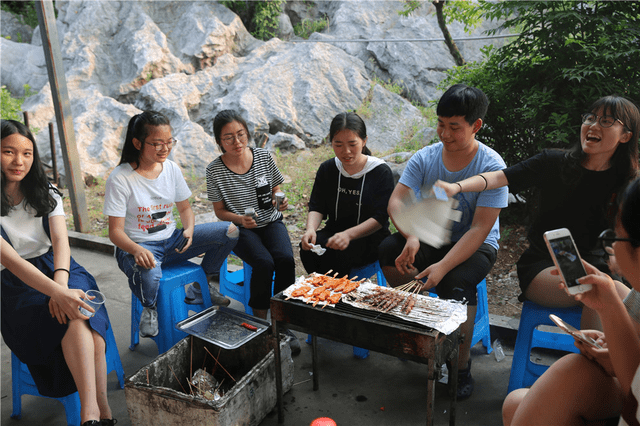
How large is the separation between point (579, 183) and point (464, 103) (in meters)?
0.87

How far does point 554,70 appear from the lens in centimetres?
419

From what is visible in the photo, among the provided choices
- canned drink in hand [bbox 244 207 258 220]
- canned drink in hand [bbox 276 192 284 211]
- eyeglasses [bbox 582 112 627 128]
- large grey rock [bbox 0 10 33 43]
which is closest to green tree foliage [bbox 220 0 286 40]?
large grey rock [bbox 0 10 33 43]

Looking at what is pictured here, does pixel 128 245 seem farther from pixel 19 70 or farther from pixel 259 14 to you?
pixel 19 70

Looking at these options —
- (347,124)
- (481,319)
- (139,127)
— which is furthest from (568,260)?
(139,127)

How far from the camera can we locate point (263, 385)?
2693 millimetres

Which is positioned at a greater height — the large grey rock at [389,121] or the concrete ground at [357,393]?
the large grey rock at [389,121]

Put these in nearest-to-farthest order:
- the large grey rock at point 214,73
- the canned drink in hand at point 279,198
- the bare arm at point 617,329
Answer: the bare arm at point 617,329, the canned drink in hand at point 279,198, the large grey rock at point 214,73

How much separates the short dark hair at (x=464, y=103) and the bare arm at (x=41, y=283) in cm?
239

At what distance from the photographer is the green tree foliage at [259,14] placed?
1041 centimetres

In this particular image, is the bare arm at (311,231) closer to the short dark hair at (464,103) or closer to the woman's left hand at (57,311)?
the short dark hair at (464,103)

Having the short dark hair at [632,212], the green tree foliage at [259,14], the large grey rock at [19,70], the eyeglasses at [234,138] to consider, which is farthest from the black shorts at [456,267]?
the large grey rock at [19,70]

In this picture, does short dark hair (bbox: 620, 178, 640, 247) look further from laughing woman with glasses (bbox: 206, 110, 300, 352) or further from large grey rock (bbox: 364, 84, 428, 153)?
large grey rock (bbox: 364, 84, 428, 153)

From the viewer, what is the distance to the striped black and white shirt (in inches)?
145

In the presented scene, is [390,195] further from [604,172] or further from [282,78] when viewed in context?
[282,78]
